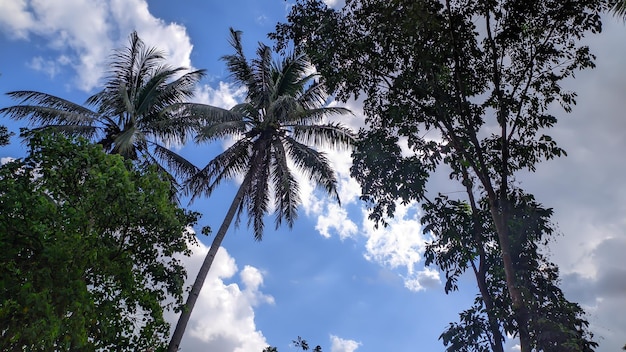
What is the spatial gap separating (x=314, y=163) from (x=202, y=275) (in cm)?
547

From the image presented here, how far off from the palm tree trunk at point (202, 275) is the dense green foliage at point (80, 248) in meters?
1.37

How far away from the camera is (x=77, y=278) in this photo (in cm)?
928

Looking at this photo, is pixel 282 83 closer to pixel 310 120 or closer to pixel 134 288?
pixel 310 120

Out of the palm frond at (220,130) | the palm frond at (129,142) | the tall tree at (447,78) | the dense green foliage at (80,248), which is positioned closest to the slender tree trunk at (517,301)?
the tall tree at (447,78)

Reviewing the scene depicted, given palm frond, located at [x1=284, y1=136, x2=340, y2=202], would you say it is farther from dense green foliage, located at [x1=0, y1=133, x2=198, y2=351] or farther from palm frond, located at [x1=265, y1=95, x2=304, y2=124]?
dense green foliage, located at [x1=0, y1=133, x2=198, y2=351]

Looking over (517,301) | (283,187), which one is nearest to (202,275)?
(283,187)

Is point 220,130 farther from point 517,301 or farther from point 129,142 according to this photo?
point 517,301

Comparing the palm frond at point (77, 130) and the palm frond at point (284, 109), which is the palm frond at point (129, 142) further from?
the palm frond at point (284, 109)

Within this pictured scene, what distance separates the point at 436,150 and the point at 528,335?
A: 13.0 ft

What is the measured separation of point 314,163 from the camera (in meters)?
16.9

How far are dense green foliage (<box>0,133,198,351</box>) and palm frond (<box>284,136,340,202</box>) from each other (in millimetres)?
5949

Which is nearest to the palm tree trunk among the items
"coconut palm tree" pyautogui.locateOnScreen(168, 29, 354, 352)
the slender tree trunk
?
"coconut palm tree" pyautogui.locateOnScreen(168, 29, 354, 352)

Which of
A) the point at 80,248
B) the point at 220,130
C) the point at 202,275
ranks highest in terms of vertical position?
the point at 220,130

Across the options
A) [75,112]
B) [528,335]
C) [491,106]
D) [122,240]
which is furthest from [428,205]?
[75,112]
